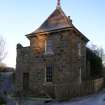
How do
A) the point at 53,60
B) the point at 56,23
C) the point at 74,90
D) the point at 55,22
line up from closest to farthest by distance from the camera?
the point at 74,90 → the point at 53,60 → the point at 56,23 → the point at 55,22

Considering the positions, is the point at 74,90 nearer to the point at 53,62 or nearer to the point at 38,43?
the point at 53,62

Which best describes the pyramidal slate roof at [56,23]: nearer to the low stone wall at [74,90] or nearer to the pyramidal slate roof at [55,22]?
the pyramidal slate roof at [55,22]

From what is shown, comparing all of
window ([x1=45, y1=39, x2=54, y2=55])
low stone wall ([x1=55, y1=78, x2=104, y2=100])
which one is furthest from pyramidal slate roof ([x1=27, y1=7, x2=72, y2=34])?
low stone wall ([x1=55, y1=78, x2=104, y2=100])

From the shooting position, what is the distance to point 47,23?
94.7 feet

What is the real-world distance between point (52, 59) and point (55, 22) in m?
4.72

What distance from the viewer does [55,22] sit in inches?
1103

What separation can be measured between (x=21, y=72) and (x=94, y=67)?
12.3 meters

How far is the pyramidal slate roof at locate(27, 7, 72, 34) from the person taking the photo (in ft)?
87.8

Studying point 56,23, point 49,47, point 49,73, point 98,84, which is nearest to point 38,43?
point 49,47

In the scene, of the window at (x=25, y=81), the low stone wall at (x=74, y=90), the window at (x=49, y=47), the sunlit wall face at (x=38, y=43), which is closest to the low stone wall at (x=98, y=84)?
the low stone wall at (x=74, y=90)

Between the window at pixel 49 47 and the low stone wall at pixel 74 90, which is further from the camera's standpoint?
the window at pixel 49 47

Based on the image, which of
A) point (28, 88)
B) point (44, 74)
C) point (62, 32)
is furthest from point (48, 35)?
point (28, 88)

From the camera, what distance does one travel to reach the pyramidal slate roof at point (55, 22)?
26766mm

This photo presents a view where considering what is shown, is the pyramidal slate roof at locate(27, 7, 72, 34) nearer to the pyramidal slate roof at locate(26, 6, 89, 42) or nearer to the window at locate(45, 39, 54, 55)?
the pyramidal slate roof at locate(26, 6, 89, 42)
